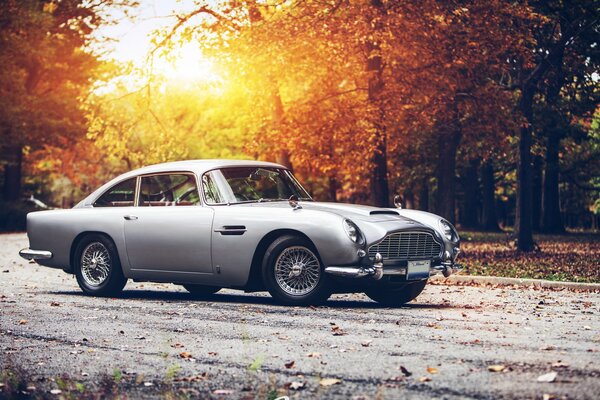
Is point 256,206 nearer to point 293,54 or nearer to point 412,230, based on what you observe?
point 412,230

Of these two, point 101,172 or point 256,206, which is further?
point 101,172

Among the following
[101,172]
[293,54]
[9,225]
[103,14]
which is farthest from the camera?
[101,172]

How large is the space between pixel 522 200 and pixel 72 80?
28380 millimetres

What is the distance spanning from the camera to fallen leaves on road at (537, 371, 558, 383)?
6.21m

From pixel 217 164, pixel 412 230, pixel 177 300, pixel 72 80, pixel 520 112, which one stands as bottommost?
pixel 177 300

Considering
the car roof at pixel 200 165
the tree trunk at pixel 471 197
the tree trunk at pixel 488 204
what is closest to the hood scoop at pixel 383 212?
the car roof at pixel 200 165

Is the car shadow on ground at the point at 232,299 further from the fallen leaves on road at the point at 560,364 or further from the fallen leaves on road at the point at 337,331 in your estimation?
the fallen leaves on road at the point at 560,364

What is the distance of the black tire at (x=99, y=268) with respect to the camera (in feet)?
40.0

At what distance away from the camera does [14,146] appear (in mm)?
41469

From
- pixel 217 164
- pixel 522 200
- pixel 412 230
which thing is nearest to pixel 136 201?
pixel 217 164

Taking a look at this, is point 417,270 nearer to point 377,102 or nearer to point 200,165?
point 200,165

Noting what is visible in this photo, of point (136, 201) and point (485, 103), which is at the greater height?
point (485, 103)

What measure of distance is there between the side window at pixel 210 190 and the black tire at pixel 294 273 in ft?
3.46

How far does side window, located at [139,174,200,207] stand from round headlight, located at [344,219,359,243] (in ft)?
6.93
